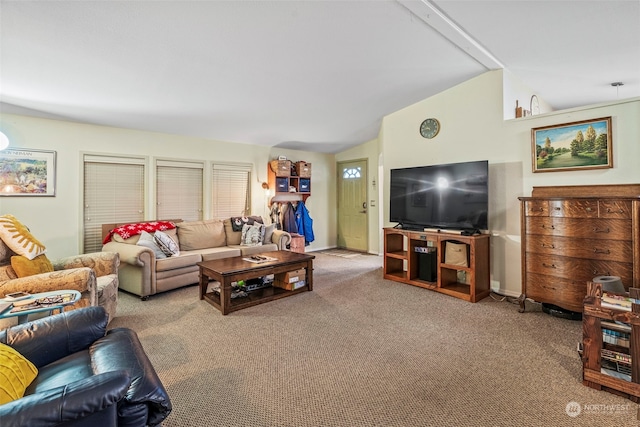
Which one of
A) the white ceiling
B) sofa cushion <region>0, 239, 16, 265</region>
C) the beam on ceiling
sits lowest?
sofa cushion <region>0, 239, 16, 265</region>

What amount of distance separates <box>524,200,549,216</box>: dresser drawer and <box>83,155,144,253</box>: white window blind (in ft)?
16.3

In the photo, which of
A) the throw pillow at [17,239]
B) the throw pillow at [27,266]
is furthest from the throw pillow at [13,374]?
the throw pillow at [17,239]

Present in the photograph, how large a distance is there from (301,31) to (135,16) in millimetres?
1250

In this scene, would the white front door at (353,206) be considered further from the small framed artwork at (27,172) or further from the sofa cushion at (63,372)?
the sofa cushion at (63,372)

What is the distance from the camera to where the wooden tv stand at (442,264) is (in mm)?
3471

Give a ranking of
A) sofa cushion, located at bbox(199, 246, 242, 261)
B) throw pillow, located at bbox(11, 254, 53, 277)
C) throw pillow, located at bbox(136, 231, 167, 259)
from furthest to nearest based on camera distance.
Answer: sofa cushion, located at bbox(199, 246, 242, 261) < throw pillow, located at bbox(136, 231, 167, 259) < throw pillow, located at bbox(11, 254, 53, 277)

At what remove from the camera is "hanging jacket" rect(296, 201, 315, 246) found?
6.21 m

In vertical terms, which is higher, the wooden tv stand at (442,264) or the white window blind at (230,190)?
the white window blind at (230,190)

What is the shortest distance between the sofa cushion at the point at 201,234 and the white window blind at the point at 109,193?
2.34ft

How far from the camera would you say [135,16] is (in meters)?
2.19

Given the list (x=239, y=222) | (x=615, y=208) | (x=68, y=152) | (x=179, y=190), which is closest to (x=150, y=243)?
(x=179, y=190)

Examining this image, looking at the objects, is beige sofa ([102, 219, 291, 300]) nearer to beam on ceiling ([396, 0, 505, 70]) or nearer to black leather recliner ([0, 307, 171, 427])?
black leather recliner ([0, 307, 171, 427])

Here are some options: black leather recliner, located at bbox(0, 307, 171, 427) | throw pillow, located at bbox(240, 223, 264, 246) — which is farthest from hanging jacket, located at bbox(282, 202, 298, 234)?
black leather recliner, located at bbox(0, 307, 171, 427)

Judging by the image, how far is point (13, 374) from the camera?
1.20 meters
